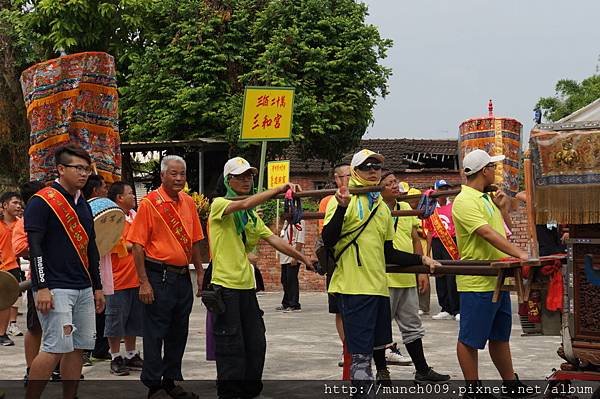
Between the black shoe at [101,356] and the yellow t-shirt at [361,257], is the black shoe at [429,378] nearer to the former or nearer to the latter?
the yellow t-shirt at [361,257]

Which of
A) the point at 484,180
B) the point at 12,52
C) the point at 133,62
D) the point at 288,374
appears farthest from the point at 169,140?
the point at 484,180

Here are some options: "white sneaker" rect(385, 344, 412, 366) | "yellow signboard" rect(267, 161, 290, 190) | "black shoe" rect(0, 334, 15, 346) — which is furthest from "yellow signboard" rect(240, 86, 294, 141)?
"white sneaker" rect(385, 344, 412, 366)

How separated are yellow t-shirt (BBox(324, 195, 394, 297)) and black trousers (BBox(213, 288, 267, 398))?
86 centimetres

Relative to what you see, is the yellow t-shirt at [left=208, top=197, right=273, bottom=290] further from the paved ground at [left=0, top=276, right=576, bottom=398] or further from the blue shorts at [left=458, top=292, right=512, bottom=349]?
the blue shorts at [left=458, top=292, right=512, bottom=349]

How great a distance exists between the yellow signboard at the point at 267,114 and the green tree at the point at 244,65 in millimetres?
11498

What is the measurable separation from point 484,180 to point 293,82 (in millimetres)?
19787

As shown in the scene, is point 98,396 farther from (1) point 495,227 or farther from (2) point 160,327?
(1) point 495,227

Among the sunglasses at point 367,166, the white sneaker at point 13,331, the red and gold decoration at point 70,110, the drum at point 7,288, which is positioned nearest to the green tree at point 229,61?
the white sneaker at point 13,331

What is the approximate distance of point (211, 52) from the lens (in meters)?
27.0

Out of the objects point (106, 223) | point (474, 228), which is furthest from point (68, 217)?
point (474, 228)

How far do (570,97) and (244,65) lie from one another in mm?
17749

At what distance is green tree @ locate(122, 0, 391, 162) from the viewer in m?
26.7

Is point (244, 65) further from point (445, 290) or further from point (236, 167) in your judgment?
point (236, 167)

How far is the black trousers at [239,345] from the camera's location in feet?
24.4
